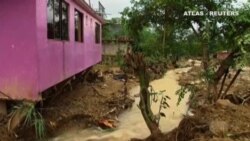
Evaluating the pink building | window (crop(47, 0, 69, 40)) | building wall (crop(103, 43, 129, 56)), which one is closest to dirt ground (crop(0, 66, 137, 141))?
the pink building

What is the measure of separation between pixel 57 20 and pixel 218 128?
493 cm

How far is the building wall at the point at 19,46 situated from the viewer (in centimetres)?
842

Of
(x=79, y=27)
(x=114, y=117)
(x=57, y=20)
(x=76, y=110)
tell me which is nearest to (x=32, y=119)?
(x=57, y=20)

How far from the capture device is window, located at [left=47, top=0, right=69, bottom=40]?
32.3 ft

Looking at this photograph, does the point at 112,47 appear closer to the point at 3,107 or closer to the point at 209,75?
the point at 209,75

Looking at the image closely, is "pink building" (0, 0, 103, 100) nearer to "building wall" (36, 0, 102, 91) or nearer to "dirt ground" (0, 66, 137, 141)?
"building wall" (36, 0, 102, 91)

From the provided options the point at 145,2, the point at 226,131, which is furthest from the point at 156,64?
the point at 226,131

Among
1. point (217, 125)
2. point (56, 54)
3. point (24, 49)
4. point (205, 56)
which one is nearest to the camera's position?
point (24, 49)

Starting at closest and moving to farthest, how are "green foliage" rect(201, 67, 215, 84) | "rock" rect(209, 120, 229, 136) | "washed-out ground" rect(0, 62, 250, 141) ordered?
"rock" rect(209, 120, 229, 136), "washed-out ground" rect(0, 62, 250, 141), "green foliage" rect(201, 67, 215, 84)

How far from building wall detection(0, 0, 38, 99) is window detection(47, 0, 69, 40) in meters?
1.15

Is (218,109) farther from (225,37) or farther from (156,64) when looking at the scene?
(156,64)

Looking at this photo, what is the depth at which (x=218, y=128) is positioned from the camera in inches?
336

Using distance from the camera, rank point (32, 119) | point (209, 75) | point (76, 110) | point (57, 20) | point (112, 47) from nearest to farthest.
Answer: point (32, 119)
point (57, 20)
point (209, 75)
point (76, 110)
point (112, 47)

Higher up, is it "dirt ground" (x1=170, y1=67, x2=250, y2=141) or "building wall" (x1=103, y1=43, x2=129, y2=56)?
"building wall" (x1=103, y1=43, x2=129, y2=56)
